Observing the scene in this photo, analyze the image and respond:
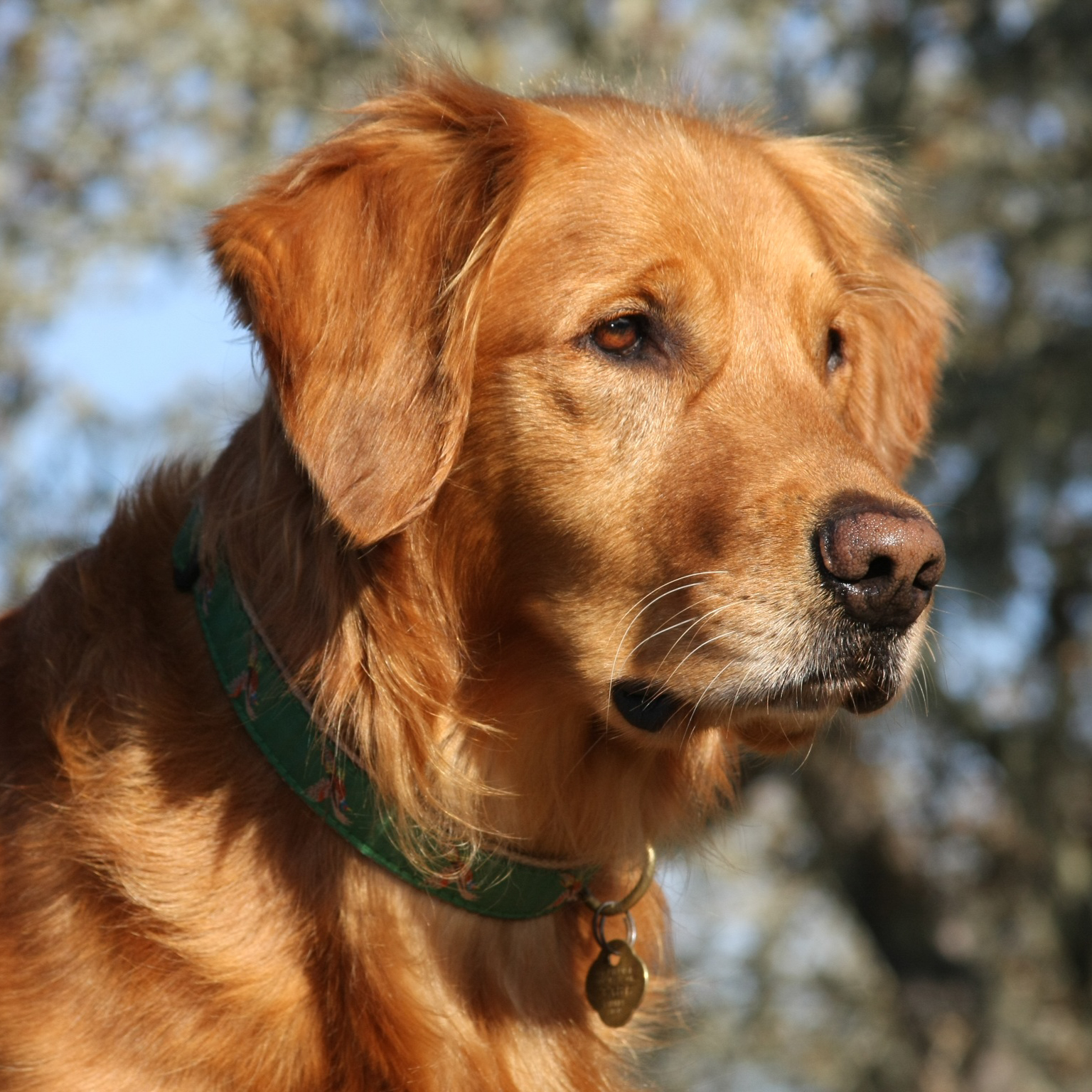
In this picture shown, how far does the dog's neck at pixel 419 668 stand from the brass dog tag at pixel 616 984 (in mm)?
201

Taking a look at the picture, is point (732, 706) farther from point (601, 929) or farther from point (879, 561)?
point (601, 929)

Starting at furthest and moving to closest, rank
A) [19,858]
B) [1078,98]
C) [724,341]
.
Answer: [1078,98], [724,341], [19,858]

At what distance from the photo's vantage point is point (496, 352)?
283 cm

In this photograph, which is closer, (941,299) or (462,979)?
(462,979)

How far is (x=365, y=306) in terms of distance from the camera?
273 centimetres

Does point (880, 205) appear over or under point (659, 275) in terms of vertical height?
under

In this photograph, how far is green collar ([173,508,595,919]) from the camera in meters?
2.70

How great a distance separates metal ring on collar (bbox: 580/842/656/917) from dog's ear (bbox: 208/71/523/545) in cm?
97

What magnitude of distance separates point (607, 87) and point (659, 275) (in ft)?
4.34

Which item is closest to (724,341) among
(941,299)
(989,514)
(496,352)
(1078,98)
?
(496,352)

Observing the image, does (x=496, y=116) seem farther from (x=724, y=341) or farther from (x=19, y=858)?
(x=19, y=858)

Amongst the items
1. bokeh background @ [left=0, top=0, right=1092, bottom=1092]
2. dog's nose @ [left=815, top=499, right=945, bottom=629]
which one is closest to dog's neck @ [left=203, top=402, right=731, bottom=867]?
dog's nose @ [left=815, top=499, right=945, bottom=629]

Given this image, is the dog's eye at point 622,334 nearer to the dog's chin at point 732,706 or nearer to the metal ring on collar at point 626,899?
the dog's chin at point 732,706

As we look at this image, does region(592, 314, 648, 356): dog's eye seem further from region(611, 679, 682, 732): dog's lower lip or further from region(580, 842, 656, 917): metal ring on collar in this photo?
region(580, 842, 656, 917): metal ring on collar
